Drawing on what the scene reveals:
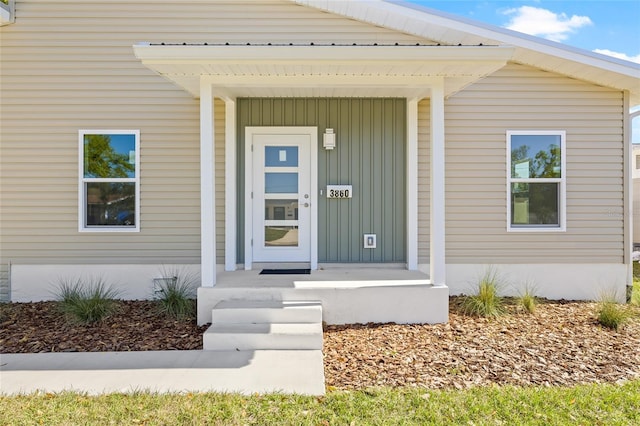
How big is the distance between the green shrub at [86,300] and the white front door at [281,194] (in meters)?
2.03

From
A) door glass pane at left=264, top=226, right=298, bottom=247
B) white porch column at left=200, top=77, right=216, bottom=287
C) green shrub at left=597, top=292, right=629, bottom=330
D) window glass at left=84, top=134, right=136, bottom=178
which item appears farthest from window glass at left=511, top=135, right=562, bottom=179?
window glass at left=84, top=134, right=136, bottom=178

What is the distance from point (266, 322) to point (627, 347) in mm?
3661

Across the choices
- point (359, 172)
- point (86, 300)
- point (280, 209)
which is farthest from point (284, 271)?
point (86, 300)

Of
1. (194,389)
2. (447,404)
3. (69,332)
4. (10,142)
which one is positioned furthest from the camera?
(10,142)

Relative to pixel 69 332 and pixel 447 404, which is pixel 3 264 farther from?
pixel 447 404

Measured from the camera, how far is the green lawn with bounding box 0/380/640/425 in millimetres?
2715

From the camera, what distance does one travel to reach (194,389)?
3.13m

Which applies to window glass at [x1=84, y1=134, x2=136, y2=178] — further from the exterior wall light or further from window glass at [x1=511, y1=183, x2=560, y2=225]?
window glass at [x1=511, y1=183, x2=560, y2=225]

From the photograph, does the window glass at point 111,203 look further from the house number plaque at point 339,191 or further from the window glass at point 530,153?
the window glass at point 530,153

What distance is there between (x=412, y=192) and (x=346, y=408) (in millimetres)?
3678

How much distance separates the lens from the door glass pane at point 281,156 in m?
6.10

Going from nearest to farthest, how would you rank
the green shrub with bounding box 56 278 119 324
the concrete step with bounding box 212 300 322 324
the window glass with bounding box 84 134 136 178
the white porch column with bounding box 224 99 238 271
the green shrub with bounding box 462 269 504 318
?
1. the concrete step with bounding box 212 300 322 324
2. the green shrub with bounding box 56 278 119 324
3. the green shrub with bounding box 462 269 504 318
4. the white porch column with bounding box 224 99 238 271
5. the window glass with bounding box 84 134 136 178

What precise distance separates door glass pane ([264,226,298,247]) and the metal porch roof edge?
10.7ft

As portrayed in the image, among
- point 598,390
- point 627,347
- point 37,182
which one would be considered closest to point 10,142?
point 37,182
